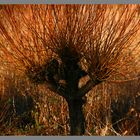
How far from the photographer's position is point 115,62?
187 inches

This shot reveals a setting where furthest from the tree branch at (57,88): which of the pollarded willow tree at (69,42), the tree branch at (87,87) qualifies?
the tree branch at (87,87)

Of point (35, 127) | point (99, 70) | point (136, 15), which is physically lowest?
point (35, 127)

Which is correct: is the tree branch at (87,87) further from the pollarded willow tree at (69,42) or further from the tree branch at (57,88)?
the tree branch at (57,88)

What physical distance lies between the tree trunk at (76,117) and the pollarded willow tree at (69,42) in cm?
2

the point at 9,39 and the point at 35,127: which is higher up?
the point at 9,39

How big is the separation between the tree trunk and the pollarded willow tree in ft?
0.06

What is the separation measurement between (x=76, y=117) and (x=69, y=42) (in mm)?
521

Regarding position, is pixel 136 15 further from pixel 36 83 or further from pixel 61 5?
pixel 36 83

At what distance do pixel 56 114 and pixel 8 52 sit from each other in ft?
1.75

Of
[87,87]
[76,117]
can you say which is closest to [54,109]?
[76,117]

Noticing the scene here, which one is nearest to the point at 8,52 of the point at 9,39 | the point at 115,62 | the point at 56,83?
the point at 9,39

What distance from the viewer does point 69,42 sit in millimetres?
4746

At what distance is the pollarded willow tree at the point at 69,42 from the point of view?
15.6 feet

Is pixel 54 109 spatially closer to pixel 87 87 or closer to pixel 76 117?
pixel 76 117
